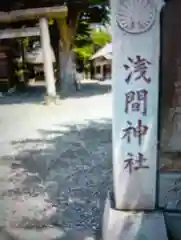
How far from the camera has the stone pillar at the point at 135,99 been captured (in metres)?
2.76

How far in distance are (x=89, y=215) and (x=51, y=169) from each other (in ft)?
5.64

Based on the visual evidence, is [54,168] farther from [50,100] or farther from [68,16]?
[68,16]

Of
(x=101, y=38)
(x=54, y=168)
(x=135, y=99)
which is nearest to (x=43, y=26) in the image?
(x=54, y=168)

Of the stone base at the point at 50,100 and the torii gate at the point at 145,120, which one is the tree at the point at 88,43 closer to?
the stone base at the point at 50,100

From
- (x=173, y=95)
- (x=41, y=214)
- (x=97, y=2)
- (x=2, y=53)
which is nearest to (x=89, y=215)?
(x=41, y=214)

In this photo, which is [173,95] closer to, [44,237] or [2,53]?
Answer: [44,237]

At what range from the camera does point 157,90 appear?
285cm

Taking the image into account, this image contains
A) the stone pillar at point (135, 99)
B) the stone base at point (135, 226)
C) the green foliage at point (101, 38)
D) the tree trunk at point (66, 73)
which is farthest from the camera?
the green foliage at point (101, 38)

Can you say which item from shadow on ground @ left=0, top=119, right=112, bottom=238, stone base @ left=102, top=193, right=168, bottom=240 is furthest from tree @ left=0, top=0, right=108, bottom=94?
stone base @ left=102, top=193, right=168, bottom=240

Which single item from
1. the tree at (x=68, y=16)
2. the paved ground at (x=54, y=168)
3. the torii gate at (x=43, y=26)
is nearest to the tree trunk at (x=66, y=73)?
the tree at (x=68, y=16)

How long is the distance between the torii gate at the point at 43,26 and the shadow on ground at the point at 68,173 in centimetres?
443

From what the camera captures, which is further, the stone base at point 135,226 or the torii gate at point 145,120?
the stone base at point 135,226

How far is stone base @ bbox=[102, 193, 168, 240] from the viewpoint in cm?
297

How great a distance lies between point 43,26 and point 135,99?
9.68 m
